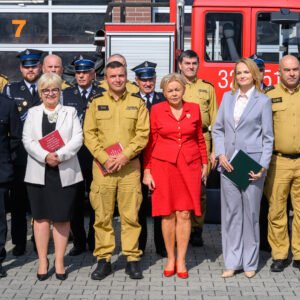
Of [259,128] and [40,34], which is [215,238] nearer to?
[259,128]

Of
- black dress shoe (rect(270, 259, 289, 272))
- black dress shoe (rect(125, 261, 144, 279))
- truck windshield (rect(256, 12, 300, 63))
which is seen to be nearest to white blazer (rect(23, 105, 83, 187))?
black dress shoe (rect(125, 261, 144, 279))

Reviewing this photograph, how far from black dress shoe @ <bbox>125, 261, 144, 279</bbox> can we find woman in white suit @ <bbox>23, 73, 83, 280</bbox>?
565 millimetres

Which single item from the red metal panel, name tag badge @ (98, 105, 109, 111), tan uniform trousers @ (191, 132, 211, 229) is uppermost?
the red metal panel

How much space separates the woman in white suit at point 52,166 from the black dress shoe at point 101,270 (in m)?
0.27

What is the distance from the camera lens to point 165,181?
6.95 metres

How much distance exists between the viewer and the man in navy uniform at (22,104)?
7.67 meters

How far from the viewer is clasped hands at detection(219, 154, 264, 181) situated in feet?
→ 22.4

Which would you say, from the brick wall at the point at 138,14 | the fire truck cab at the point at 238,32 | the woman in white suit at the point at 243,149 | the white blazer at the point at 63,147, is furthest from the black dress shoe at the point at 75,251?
the brick wall at the point at 138,14

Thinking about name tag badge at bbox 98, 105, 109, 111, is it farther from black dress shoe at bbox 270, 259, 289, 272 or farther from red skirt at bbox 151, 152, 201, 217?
black dress shoe at bbox 270, 259, 289, 272

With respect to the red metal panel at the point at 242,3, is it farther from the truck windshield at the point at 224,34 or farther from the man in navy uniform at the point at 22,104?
the man in navy uniform at the point at 22,104

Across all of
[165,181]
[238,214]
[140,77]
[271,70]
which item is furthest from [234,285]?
[271,70]

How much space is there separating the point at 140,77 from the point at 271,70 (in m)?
3.32

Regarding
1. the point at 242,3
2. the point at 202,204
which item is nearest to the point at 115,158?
the point at 202,204

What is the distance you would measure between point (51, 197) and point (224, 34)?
4.58 metres
